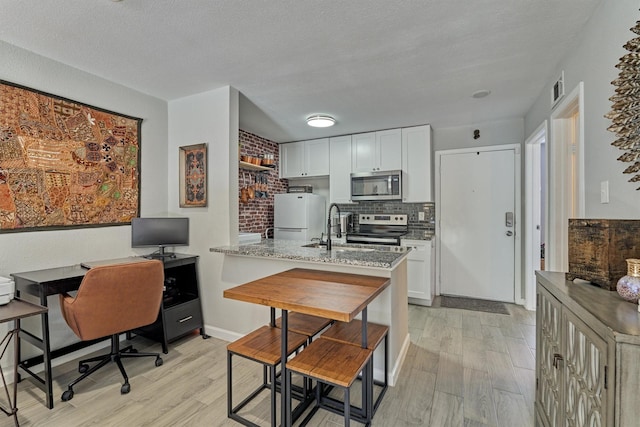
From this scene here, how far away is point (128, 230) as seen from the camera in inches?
113

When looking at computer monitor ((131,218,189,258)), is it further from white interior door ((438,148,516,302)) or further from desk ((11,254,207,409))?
white interior door ((438,148,516,302))

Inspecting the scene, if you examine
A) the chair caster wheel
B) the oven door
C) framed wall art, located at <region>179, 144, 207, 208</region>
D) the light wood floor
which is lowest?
the light wood floor

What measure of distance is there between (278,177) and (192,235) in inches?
92.0

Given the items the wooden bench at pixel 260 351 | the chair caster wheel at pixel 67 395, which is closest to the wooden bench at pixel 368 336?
the wooden bench at pixel 260 351

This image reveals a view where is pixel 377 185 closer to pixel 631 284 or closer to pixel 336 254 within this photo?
pixel 336 254

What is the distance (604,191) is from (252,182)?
386 centimetres

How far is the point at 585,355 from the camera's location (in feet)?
3.25

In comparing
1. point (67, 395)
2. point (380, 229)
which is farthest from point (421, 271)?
point (67, 395)

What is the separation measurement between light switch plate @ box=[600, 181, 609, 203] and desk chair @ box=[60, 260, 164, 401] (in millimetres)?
2842

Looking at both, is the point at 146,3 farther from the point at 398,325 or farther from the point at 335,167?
the point at 335,167

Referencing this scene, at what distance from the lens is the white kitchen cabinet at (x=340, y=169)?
4555mm

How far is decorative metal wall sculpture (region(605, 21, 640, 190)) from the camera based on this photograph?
1167 mm

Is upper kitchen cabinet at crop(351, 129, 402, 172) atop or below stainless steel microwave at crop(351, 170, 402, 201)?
atop

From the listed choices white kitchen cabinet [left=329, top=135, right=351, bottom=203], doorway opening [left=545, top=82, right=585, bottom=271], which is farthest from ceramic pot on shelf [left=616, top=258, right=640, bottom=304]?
white kitchen cabinet [left=329, top=135, right=351, bottom=203]
